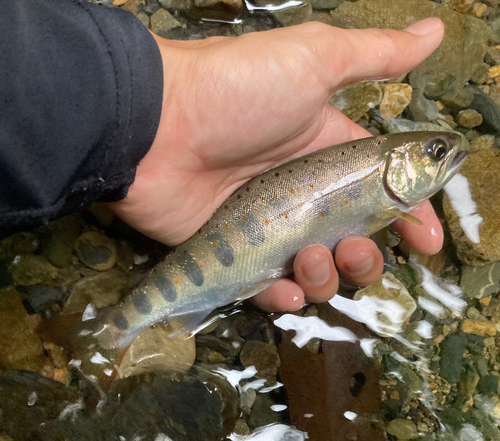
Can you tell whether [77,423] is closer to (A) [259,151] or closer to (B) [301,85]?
(A) [259,151]

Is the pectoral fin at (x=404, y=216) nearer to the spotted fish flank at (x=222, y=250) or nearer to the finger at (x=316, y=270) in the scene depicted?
the finger at (x=316, y=270)

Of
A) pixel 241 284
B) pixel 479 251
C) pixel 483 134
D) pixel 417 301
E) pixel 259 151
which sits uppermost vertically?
pixel 259 151

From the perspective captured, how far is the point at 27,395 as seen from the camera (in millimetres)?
2156

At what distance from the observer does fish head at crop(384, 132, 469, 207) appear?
1945 millimetres

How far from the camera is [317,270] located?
1.96 metres

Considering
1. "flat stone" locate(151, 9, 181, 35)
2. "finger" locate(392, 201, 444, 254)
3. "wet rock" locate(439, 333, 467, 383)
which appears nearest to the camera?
"finger" locate(392, 201, 444, 254)

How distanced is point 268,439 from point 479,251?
184 cm

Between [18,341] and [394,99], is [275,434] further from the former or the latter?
[394,99]

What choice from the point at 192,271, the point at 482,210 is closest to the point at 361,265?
the point at 192,271

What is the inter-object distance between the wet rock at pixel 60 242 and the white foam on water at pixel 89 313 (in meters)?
0.37

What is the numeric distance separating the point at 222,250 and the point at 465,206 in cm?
180

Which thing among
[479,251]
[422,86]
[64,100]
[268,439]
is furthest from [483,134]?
[64,100]

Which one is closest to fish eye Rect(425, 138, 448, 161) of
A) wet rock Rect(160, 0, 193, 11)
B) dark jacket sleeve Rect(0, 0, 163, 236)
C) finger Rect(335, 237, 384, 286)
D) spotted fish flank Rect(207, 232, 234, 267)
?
finger Rect(335, 237, 384, 286)

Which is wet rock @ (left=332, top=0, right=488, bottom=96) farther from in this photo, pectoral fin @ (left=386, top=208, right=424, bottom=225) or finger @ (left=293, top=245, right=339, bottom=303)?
finger @ (left=293, top=245, right=339, bottom=303)
